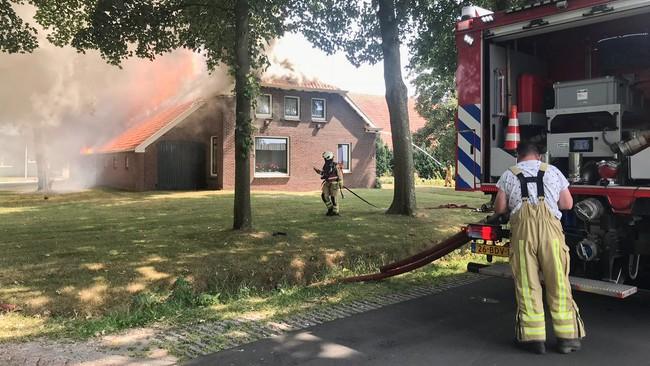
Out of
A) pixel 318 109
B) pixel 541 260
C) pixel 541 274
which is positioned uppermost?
pixel 318 109

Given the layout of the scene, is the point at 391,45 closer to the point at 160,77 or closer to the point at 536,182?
the point at 536,182

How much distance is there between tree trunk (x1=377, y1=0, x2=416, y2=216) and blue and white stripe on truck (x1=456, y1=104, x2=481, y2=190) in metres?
5.31

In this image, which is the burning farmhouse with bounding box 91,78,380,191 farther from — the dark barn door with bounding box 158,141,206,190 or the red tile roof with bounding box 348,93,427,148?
the red tile roof with bounding box 348,93,427,148

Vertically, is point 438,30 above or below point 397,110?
above

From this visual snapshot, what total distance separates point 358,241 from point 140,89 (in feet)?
51.7

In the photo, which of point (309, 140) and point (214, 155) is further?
point (309, 140)

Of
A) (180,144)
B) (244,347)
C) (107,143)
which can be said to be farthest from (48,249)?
(107,143)

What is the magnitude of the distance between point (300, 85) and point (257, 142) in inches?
116

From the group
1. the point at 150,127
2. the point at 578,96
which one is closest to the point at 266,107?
the point at 150,127

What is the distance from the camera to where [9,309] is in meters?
5.01

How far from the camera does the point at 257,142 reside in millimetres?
21703

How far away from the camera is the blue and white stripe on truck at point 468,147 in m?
5.54

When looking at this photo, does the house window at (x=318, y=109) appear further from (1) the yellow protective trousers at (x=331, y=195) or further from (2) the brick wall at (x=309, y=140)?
(1) the yellow protective trousers at (x=331, y=195)

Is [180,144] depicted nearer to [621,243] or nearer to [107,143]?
[107,143]
